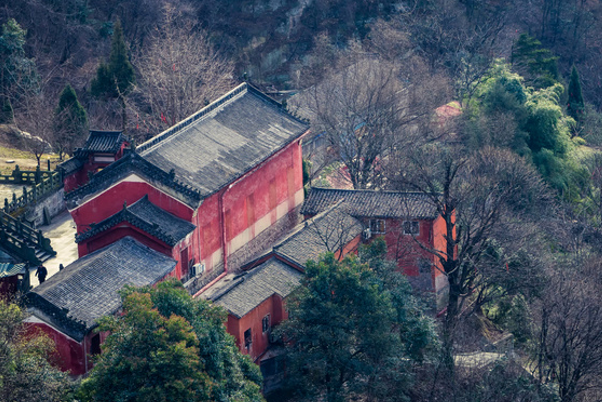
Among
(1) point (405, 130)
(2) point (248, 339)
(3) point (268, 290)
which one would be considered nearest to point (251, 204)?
(3) point (268, 290)

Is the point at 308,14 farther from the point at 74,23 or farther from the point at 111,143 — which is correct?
the point at 111,143

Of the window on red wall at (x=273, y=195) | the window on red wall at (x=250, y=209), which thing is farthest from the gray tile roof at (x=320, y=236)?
the window on red wall at (x=273, y=195)

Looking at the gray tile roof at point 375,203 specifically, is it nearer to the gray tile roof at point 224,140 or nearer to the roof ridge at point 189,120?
the gray tile roof at point 224,140

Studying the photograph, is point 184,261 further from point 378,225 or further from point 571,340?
point 571,340

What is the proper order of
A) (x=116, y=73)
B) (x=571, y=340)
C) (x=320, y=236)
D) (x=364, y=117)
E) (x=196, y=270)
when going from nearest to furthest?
(x=571, y=340)
(x=196, y=270)
(x=320, y=236)
(x=364, y=117)
(x=116, y=73)

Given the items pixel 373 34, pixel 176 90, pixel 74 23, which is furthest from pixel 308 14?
pixel 176 90

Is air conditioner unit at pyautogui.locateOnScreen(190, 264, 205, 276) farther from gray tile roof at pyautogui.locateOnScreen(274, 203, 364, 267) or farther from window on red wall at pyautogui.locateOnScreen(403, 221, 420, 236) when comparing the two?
window on red wall at pyautogui.locateOnScreen(403, 221, 420, 236)
